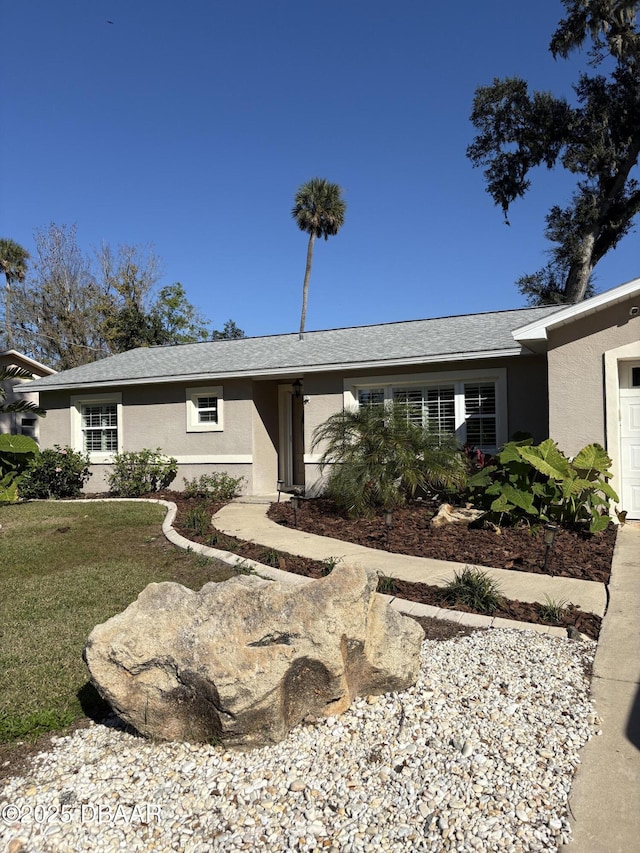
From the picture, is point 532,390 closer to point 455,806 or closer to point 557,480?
point 557,480

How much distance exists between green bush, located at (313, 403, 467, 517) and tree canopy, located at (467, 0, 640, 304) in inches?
726

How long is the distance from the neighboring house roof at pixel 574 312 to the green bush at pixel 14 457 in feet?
35.6

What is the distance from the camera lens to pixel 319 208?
1195 inches

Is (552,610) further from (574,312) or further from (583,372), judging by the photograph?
(574,312)

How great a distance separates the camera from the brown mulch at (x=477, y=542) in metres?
6.31

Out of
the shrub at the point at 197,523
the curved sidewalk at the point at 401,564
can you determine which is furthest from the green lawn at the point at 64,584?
the curved sidewalk at the point at 401,564

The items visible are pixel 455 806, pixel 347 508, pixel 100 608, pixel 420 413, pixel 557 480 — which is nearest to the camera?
pixel 455 806

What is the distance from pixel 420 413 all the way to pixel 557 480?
3.67 m

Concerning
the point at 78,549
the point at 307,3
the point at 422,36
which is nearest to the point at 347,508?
the point at 78,549

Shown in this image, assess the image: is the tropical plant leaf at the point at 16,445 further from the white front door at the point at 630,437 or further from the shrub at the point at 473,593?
the white front door at the point at 630,437

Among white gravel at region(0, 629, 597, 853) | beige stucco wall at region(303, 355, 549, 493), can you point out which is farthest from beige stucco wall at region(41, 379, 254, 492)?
white gravel at region(0, 629, 597, 853)

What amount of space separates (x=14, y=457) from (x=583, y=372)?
12.3 metres

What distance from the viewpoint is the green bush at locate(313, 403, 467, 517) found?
8.66 m

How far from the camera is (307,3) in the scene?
46.4 ft
